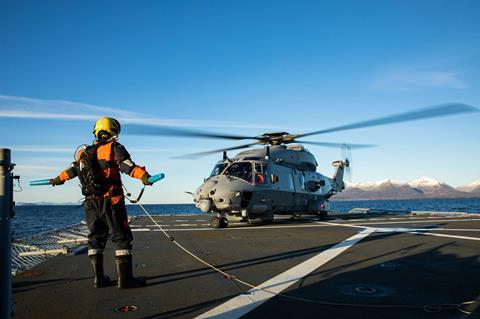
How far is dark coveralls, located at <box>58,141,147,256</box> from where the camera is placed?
5.71 meters

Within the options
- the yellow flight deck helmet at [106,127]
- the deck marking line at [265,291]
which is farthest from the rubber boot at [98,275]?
the deck marking line at [265,291]

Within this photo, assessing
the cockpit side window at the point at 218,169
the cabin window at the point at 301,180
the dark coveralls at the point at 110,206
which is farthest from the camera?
the cabin window at the point at 301,180

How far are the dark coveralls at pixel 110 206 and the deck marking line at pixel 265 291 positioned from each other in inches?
82.6

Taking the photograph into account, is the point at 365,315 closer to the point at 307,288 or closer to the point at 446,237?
the point at 307,288

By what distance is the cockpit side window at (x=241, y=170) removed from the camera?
58.4ft

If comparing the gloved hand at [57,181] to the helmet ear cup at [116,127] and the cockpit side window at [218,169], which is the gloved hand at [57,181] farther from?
the cockpit side window at [218,169]

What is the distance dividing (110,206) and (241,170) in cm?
1248

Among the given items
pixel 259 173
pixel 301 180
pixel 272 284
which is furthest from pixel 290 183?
pixel 272 284

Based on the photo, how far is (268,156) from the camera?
758 inches

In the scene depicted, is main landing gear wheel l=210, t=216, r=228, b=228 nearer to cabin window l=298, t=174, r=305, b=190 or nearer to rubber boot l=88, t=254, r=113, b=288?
cabin window l=298, t=174, r=305, b=190

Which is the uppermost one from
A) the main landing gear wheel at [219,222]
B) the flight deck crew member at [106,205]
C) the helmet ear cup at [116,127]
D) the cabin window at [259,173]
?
the helmet ear cup at [116,127]

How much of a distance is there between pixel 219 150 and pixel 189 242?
28.7 feet

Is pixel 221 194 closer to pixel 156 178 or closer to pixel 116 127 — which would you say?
pixel 116 127

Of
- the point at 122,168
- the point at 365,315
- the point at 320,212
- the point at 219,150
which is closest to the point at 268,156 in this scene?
the point at 219,150
